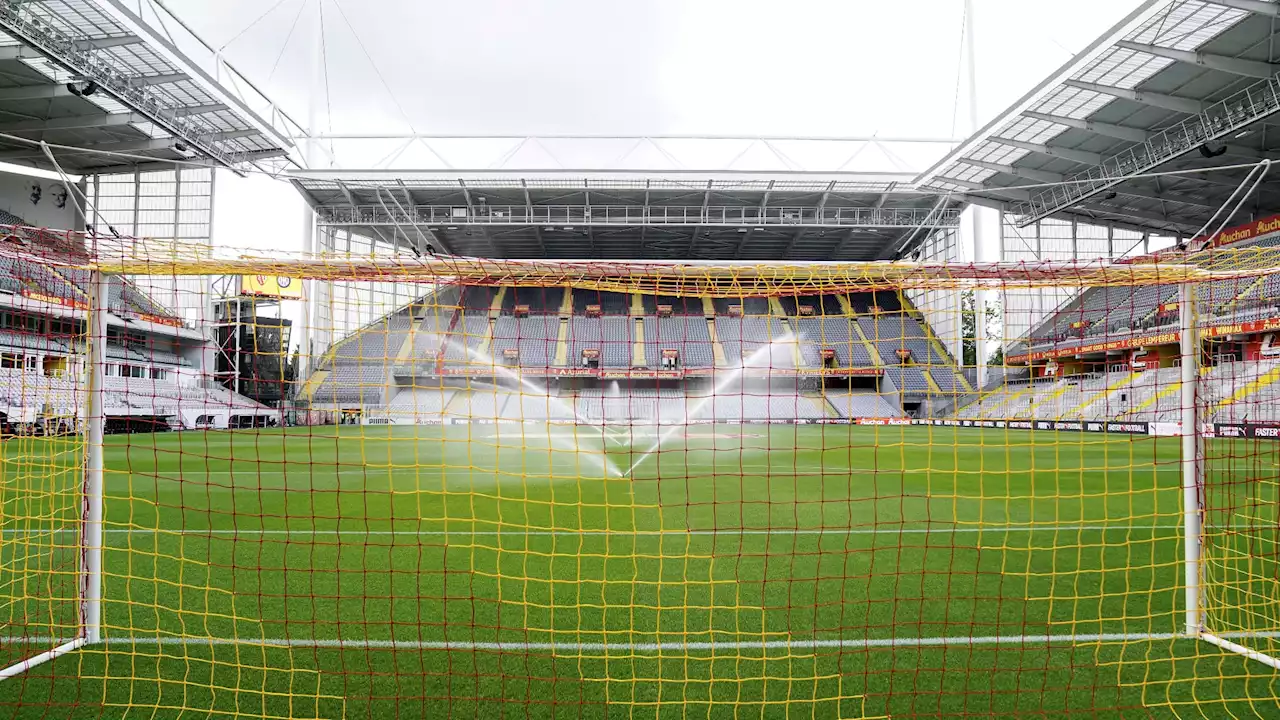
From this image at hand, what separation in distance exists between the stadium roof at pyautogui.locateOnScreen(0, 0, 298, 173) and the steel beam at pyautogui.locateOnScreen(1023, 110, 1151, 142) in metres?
22.3

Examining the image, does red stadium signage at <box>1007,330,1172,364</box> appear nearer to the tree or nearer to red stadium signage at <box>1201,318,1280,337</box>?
red stadium signage at <box>1201,318,1280,337</box>

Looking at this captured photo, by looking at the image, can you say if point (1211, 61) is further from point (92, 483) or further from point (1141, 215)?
point (92, 483)

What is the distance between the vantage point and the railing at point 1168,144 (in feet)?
56.2

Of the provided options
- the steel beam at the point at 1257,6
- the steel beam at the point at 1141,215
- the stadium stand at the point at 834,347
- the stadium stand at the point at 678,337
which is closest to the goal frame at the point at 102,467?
the steel beam at the point at 1257,6

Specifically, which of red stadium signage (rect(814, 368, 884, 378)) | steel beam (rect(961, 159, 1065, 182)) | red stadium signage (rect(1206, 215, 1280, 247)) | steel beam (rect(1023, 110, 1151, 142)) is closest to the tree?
red stadium signage (rect(1206, 215, 1280, 247))

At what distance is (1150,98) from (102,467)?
22.2 m

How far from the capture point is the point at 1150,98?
17.9 metres

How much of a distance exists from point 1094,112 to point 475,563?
69.9ft

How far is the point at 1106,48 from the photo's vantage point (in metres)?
16.1

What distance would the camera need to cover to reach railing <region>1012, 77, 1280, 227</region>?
56.2 ft

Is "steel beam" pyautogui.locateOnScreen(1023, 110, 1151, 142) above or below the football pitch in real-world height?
above

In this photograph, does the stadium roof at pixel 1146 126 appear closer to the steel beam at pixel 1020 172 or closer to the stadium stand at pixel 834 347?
the steel beam at pixel 1020 172

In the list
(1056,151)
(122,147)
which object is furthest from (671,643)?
(122,147)

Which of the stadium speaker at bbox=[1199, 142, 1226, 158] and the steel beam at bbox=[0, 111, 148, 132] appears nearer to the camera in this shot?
the stadium speaker at bbox=[1199, 142, 1226, 158]
